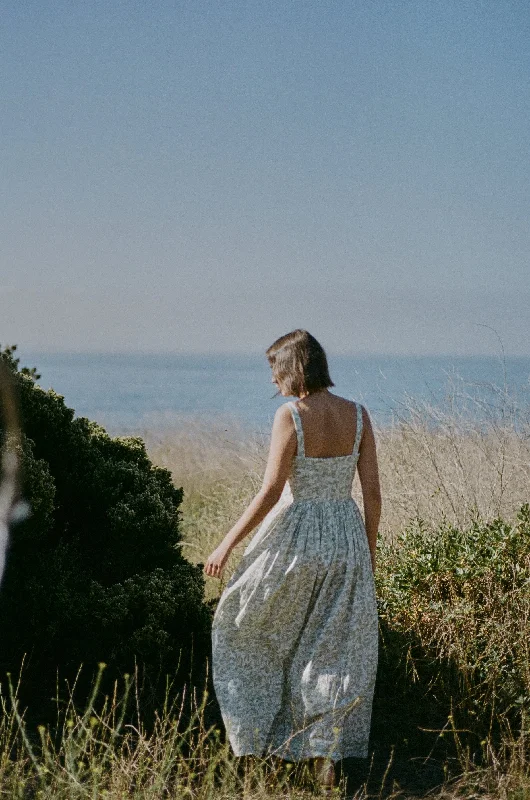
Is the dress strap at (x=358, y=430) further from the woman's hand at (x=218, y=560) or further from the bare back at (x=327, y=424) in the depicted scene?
A: the woman's hand at (x=218, y=560)

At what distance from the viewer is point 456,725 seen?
4258 millimetres

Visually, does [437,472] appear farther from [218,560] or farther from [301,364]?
[218,560]

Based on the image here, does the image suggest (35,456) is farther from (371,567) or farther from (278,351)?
(371,567)

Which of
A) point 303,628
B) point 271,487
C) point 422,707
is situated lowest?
point 422,707

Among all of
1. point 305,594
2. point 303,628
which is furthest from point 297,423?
point 303,628

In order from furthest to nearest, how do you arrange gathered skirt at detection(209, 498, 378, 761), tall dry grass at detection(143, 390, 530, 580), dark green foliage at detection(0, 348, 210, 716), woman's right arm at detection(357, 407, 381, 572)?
tall dry grass at detection(143, 390, 530, 580) → dark green foliage at detection(0, 348, 210, 716) → woman's right arm at detection(357, 407, 381, 572) → gathered skirt at detection(209, 498, 378, 761)

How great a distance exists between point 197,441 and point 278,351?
9.27 meters

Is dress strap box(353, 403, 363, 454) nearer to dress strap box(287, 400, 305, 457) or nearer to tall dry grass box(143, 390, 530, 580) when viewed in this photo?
dress strap box(287, 400, 305, 457)

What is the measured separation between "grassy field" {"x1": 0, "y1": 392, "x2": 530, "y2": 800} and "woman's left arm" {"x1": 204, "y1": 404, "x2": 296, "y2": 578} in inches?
27.2

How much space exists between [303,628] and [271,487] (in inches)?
29.3

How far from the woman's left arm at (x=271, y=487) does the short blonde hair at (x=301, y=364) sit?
135 mm

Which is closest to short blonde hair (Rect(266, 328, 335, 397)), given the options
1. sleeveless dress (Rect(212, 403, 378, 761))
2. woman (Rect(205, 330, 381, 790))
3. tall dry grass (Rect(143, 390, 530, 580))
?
woman (Rect(205, 330, 381, 790))

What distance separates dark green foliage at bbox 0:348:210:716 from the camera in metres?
4.43

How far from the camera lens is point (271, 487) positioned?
3578mm
